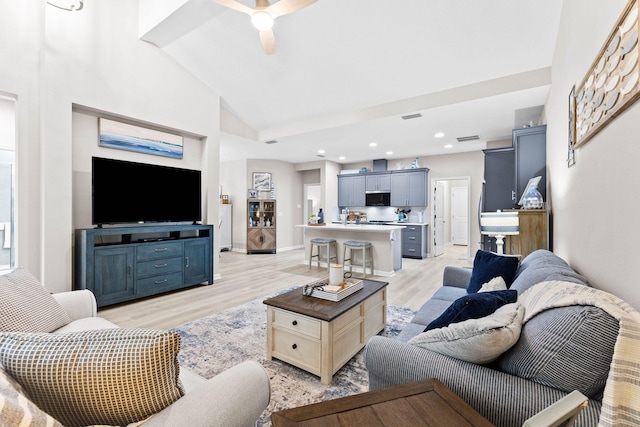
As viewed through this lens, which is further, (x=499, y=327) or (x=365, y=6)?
(x=365, y=6)

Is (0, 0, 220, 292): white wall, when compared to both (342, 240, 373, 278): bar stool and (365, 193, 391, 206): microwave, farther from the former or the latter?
(365, 193, 391, 206): microwave

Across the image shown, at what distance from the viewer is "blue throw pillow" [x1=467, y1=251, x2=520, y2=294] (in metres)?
2.08

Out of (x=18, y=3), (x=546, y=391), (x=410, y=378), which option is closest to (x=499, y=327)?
(x=546, y=391)

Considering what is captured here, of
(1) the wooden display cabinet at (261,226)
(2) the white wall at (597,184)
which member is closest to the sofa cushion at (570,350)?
(2) the white wall at (597,184)

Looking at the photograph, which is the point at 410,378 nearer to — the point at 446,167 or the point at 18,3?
the point at 18,3

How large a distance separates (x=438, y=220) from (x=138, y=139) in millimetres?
6952

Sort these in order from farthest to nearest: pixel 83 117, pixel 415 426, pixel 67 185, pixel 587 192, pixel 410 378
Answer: pixel 83 117
pixel 67 185
pixel 587 192
pixel 410 378
pixel 415 426

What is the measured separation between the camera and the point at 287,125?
5672 millimetres

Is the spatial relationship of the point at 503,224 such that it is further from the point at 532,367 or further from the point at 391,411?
the point at 391,411

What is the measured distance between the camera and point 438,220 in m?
7.66

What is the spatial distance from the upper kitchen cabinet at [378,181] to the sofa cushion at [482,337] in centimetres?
674

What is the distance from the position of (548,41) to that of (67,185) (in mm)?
5584

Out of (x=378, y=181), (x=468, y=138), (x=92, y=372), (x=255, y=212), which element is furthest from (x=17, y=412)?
(x=378, y=181)

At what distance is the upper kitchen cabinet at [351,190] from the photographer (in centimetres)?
813
